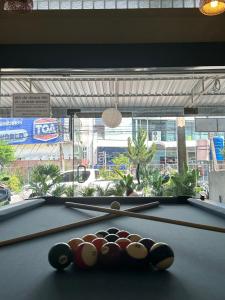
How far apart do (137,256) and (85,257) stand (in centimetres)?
20

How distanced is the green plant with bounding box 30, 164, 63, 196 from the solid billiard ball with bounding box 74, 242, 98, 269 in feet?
21.9

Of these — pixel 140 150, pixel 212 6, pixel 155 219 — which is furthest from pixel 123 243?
pixel 140 150

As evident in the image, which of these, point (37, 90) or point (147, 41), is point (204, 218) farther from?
point (37, 90)

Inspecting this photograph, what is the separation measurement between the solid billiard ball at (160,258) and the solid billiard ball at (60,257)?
1.02 feet

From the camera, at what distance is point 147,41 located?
13.3 feet

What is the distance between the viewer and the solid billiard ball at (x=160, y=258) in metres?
1.21

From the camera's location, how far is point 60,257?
4.06 ft

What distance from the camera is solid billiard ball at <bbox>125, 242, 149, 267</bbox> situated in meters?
1.24

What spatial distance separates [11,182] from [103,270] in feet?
27.9

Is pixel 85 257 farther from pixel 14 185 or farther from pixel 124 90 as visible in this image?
pixel 14 185

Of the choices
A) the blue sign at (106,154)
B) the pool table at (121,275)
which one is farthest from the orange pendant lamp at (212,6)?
the blue sign at (106,154)

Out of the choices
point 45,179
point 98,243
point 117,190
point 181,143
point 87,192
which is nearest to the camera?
point 98,243

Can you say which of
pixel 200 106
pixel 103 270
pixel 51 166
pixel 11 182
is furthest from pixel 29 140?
pixel 103 270

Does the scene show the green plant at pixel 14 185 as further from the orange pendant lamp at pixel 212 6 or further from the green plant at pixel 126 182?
the orange pendant lamp at pixel 212 6
